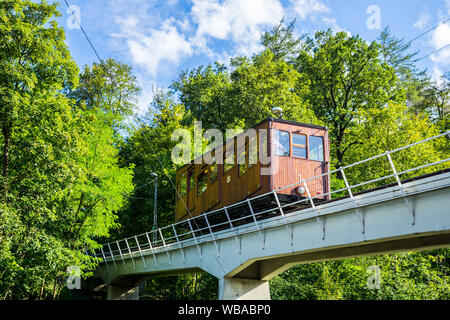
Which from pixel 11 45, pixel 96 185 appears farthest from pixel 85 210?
pixel 11 45

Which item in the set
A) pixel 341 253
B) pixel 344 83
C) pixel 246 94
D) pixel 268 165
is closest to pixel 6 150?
pixel 268 165

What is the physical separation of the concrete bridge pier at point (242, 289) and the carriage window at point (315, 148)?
4892mm

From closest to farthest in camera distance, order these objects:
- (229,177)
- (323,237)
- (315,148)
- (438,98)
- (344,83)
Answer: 1. (323,237)
2. (315,148)
3. (229,177)
4. (344,83)
5. (438,98)

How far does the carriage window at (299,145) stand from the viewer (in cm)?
1430

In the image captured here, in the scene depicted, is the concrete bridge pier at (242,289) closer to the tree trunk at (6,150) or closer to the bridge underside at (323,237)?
the bridge underside at (323,237)

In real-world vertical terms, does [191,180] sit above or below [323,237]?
above

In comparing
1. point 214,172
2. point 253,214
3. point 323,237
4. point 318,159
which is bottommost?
point 323,237

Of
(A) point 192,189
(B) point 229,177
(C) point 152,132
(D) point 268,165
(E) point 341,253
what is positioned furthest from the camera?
(C) point 152,132

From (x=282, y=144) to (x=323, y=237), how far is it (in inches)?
173

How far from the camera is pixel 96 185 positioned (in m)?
20.7

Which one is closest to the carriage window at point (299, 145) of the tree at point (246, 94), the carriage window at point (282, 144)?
the carriage window at point (282, 144)

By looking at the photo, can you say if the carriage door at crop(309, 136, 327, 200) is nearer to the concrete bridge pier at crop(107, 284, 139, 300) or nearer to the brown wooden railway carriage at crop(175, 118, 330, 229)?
the brown wooden railway carriage at crop(175, 118, 330, 229)

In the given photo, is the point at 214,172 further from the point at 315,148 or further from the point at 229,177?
the point at 315,148

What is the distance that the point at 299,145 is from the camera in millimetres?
14453
